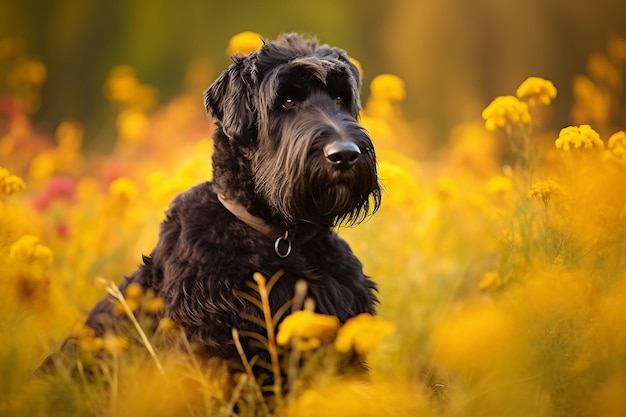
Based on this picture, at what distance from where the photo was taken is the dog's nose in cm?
286

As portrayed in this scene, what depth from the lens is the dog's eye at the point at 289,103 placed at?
3182mm

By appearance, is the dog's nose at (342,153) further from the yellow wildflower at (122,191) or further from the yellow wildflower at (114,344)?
the yellow wildflower at (122,191)

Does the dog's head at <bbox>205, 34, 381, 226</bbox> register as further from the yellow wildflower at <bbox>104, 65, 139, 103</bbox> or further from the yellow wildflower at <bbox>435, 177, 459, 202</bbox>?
the yellow wildflower at <bbox>104, 65, 139, 103</bbox>

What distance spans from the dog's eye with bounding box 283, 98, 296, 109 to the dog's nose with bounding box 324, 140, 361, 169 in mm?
387

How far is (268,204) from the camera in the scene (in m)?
3.12

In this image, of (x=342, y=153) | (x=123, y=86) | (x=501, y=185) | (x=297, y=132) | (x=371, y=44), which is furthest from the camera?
(x=371, y=44)

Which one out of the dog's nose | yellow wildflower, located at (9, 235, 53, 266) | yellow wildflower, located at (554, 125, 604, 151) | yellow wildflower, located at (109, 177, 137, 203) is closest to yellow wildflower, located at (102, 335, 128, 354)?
yellow wildflower, located at (9, 235, 53, 266)

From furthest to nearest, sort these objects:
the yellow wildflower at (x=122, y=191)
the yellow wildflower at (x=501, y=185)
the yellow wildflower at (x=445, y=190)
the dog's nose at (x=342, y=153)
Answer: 1. the yellow wildflower at (x=445, y=190)
2. the yellow wildflower at (x=122, y=191)
3. the yellow wildflower at (x=501, y=185)
4. the dog's nose at (x=342, y=153)

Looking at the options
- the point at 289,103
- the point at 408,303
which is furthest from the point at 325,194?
the point at 408,303

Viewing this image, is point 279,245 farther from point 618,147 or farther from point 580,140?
point 618,147

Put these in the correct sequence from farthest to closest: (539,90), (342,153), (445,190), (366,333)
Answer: (445,190), (539,90), (342,153), (366,333)

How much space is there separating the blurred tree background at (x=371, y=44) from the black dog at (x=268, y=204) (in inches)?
243

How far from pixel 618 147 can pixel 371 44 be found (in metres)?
7.12

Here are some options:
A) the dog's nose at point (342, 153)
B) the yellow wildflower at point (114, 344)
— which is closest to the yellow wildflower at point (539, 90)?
the dog's nose at point (342, 153)
